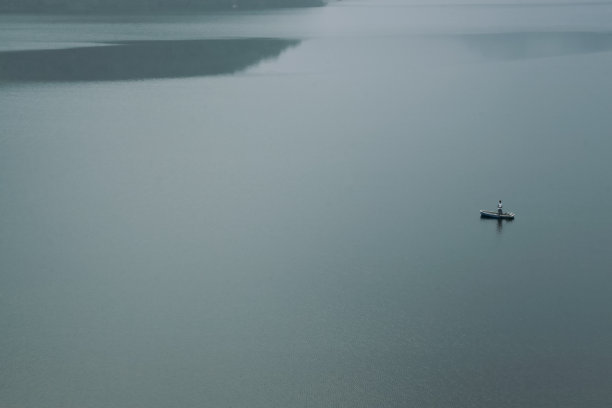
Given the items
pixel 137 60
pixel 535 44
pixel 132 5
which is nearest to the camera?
pixel 137 60

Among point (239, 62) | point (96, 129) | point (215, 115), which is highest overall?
point (239, 62)

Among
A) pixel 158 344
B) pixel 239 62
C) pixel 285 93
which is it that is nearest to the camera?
pixel 158 344

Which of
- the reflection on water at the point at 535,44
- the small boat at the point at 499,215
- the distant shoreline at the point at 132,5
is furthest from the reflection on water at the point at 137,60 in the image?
the distant shoreline at the point at 132,5

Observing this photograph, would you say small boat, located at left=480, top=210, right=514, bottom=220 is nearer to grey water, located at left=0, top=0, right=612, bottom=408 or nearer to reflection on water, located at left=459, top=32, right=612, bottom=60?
grey water, located at left=0, top=0, right=612, bottom=408

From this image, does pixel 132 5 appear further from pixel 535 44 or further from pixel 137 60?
pixel 535 44

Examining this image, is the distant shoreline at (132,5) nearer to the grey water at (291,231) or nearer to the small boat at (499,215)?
the grey water at (291,231)

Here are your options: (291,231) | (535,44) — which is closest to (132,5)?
(535,44)

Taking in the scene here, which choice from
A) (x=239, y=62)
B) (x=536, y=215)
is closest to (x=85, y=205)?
(x=536, y=215)

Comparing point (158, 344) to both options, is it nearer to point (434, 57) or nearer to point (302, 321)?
point (302, 321)
